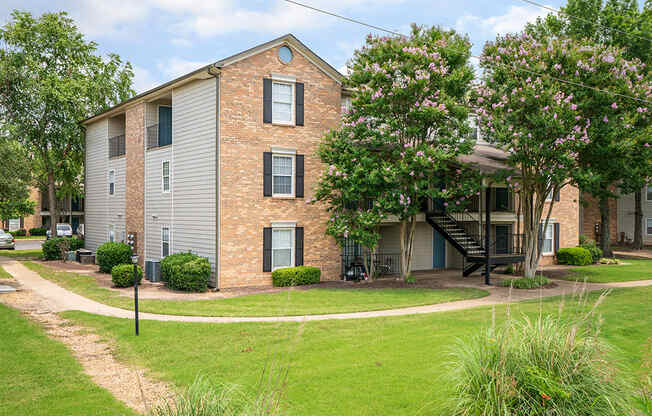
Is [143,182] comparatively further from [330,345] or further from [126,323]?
[330,345]

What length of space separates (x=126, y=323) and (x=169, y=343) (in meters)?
2.55

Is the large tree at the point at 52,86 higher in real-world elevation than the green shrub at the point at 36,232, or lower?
higher

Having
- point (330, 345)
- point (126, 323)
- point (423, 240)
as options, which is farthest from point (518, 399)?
point (423, 240)

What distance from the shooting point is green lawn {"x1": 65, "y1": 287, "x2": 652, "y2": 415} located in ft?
24.7

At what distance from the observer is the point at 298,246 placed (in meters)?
20.6

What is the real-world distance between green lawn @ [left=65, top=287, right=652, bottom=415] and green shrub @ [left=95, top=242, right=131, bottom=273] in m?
10.3

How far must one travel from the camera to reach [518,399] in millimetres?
5996

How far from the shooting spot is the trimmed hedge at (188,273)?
1827cm

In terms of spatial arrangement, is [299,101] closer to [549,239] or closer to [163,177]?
[163,177]

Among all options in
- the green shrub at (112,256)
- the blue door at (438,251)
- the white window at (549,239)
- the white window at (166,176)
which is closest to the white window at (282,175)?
the white window at (166,176)

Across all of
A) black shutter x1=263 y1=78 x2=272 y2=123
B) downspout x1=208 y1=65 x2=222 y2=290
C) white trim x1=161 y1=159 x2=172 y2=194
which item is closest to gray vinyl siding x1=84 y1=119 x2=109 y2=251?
white trim x1=161 y1=159 x2=172 y2=194

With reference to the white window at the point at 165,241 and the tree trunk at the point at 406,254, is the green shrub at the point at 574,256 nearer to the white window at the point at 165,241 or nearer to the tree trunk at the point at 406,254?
the tree trunk at the point at 406,254

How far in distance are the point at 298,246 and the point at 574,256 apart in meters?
17.5

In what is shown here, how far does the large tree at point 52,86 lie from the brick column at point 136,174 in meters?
7.06
